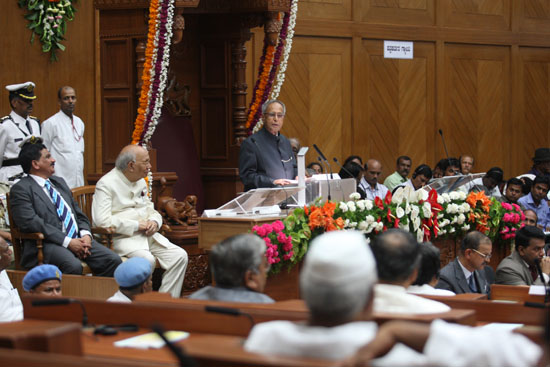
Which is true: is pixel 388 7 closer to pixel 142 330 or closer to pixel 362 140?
pixel 362 140

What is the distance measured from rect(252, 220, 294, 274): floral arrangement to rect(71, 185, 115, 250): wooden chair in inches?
49.3

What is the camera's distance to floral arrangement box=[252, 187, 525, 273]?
5.56m

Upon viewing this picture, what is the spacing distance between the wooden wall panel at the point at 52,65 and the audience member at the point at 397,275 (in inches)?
252

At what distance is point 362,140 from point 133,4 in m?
4.50

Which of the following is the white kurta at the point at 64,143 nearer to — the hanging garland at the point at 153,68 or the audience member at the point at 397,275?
the hanging garland at the point at 153,68

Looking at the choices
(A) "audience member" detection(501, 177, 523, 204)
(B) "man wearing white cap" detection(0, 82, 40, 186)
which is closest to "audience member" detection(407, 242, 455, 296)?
(B) "man wearing white cap" detection(0, 82, 40, 186)

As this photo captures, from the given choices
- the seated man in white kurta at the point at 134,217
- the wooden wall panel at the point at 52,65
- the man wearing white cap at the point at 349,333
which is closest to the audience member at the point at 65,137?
the wooden wall panel at the point at 52,65

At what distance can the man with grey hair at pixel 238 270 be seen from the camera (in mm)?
3078

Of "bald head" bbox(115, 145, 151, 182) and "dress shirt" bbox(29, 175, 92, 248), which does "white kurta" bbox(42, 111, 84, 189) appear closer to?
"bald head" bbox(115, 145, 151, 182)

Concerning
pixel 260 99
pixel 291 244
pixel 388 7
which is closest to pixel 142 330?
pixel 291 244

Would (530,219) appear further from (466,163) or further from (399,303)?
(399,303)

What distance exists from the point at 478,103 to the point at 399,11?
184cm

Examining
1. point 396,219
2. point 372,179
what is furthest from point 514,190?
point 396,219

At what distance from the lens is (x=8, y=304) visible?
15.0ft
